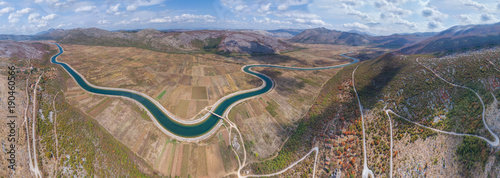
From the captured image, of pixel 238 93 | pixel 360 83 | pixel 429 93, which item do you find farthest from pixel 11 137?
pixel 429 93

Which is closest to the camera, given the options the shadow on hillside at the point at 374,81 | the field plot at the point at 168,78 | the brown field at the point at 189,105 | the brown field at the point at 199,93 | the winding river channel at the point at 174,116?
the brown field at the point at 189,105

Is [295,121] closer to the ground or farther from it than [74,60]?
closer to the ground

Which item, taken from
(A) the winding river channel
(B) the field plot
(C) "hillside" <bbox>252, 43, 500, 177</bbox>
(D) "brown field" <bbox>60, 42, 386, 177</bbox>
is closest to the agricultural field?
(D) "brown field" <bbox>60, 42, 386, 177</bbox>

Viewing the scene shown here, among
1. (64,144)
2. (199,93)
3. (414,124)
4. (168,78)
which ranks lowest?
(64,144)

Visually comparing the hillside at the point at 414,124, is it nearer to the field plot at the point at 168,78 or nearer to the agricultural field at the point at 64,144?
the agricultural field at the point at 64,144

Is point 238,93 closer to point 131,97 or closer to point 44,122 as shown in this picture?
point 131,97

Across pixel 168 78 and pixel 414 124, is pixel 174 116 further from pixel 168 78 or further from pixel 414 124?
pixel 414 124

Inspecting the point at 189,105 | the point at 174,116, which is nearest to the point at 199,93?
the point at 189,105

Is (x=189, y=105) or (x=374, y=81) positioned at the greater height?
(x=374, y=81)

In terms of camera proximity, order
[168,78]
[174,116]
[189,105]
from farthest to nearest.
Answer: [168,78] < [189,105] < [174,116]

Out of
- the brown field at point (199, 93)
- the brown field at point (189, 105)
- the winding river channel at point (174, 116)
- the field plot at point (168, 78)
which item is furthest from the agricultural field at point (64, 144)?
the brown field at point (199, 93)

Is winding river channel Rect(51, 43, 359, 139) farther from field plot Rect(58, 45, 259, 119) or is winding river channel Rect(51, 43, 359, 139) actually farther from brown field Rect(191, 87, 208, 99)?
brown field Rect(191, 87, 208, 99)
